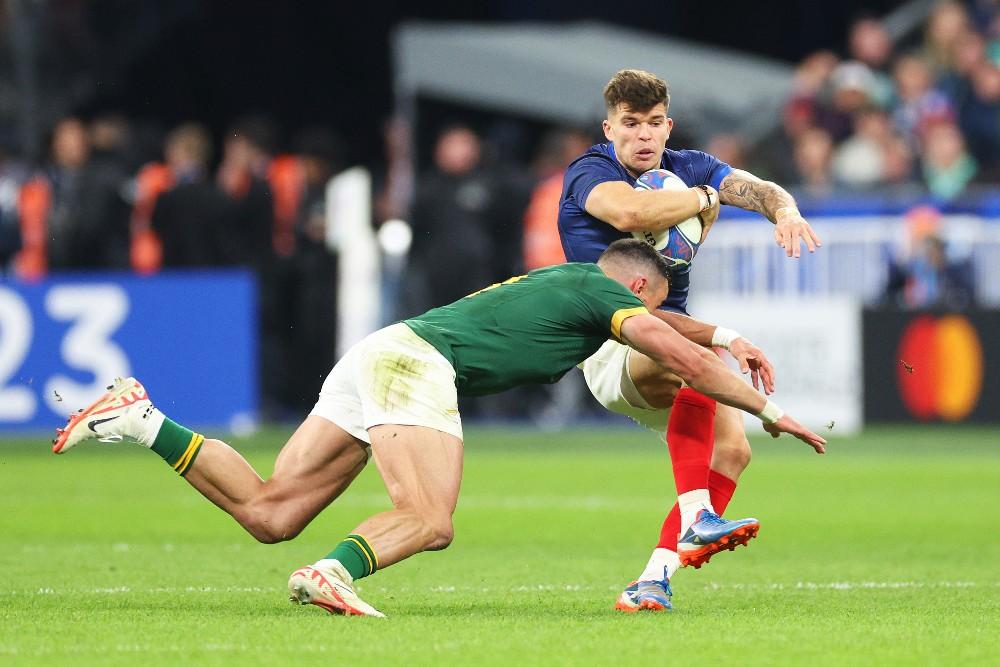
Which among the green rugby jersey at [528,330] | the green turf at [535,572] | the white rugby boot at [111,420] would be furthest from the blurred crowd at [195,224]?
the green rugby jersey at [528,330]

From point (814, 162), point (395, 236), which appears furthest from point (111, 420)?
point (814, 162)

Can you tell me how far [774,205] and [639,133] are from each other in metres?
0.60

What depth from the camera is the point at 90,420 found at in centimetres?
732

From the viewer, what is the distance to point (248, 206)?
18.6 meters

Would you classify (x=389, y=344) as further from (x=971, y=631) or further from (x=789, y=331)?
(x=789, y=331)

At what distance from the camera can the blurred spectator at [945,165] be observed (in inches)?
722

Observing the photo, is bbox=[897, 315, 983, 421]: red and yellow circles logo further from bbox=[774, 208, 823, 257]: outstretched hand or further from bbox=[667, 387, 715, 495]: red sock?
bbox=[774, 208, 823, 257]: outstretched hand

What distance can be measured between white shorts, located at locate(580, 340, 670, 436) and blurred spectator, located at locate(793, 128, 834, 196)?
440 inches

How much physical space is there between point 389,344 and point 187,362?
10131 millimetres

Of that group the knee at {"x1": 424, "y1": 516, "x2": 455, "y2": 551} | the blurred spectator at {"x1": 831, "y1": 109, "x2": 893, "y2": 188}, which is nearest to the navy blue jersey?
the knee at {"x1": 424, "y1": 516, "x2": 455, "y2": 551}

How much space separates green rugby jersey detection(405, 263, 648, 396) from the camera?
23.0 feet

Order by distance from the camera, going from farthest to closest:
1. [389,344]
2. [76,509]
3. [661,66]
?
1. [661,66]
2. [76,509]
3. [389,344]

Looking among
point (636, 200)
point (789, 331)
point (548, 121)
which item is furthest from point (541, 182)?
point (636, 200)

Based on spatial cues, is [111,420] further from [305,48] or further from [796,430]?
[305,48]
